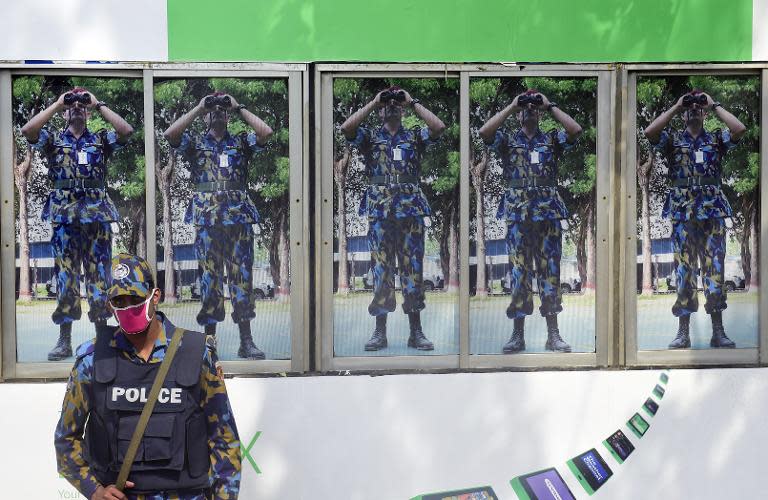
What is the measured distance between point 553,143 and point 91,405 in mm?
3565

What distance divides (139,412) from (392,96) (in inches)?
119

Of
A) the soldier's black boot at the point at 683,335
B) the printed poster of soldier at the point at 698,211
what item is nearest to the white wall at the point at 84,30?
the printed poster of soldier at the point at 698,211

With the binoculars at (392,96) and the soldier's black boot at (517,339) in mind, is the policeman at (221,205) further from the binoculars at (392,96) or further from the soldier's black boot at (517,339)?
the soldier's black boot at (517,339)

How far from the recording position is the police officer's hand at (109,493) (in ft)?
12.2

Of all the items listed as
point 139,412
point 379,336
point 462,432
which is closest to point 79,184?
point 379,336

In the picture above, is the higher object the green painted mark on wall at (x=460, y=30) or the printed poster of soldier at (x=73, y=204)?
the green painted mark on wall at (x=460, y=30)

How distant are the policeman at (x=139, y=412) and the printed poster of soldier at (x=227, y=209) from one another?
2.09m

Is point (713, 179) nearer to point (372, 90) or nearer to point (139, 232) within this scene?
point (372, 90)

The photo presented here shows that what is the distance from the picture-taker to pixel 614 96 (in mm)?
6137

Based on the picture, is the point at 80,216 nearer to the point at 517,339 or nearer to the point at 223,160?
the point at 223,160

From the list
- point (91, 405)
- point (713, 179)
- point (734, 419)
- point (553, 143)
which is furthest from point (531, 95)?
point (91, 405)

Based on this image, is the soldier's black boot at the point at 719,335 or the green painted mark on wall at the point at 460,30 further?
the soldier's black boot at the point at 719,335

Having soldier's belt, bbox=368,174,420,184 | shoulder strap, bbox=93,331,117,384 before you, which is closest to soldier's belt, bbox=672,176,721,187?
soldier's belt, bbox=368,174,420,184

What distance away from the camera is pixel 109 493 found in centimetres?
374
